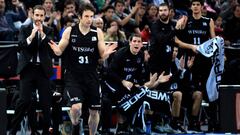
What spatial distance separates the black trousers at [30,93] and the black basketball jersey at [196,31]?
3.55 meters

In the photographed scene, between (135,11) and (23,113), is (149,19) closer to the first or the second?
(135,11)

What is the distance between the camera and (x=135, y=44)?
14617 mm

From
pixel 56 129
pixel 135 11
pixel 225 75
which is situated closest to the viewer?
pixel 56 129

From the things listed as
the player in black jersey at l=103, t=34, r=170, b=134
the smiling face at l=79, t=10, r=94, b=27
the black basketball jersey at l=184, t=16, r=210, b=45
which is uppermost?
the smiling face at l=79, t=10, r=94, b=27

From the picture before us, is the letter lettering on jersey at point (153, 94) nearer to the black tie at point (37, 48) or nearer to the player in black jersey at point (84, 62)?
the player in black jersey at point (84, 62)

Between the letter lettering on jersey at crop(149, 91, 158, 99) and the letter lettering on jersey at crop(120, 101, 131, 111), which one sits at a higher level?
the letter lettering on jersey at crop(149, 91, 158, 99)

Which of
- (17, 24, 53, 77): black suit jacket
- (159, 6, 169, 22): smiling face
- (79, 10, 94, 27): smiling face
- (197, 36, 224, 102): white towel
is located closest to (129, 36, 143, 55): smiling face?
(159, 6, 169, 22): smiling face

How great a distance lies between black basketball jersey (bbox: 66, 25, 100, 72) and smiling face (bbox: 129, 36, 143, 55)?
62.7 inches

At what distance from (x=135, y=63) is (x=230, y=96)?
207 centimetres

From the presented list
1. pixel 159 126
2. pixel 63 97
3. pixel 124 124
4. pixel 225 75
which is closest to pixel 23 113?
pixel 63 97

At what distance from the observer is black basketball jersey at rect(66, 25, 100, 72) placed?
1303 cm

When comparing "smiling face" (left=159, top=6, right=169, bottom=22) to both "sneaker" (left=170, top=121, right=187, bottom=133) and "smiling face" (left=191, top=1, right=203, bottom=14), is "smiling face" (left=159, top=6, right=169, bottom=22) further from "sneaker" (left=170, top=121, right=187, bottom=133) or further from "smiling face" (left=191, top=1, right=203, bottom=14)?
"sneaker" (left=170, top=121, right=187, bottom=133)

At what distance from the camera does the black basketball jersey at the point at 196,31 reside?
15258 millimetres

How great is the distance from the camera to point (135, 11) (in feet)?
59.3
